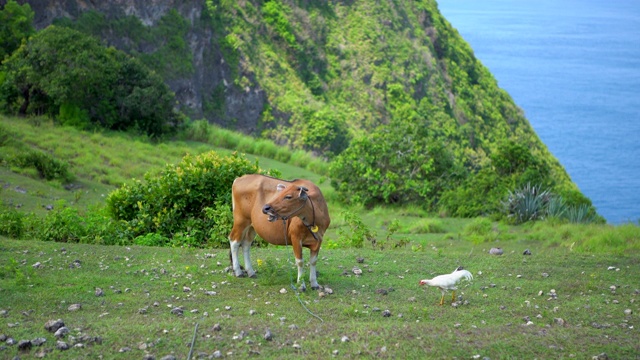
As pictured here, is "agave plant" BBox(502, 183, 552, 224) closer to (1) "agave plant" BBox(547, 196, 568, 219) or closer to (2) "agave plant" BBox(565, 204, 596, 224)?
(1) "agave plant" BBox(547, 196, 568, 219)

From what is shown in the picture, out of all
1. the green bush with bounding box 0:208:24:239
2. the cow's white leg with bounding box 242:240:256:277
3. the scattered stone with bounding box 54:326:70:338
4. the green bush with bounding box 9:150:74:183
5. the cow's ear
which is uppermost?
the cow's ear

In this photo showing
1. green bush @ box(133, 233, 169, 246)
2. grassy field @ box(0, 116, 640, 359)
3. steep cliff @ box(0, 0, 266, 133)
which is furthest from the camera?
steep cliff @ box(0, 0, 266, 133)

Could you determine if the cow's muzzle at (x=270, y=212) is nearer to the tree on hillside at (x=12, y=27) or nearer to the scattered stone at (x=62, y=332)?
the scattered stone at (x=62, y=332)

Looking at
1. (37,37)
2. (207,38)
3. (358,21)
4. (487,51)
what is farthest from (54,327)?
(487,51)

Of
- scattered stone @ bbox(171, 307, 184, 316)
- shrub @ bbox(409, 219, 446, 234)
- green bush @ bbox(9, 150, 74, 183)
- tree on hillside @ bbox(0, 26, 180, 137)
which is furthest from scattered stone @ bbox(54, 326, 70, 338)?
tree on hillside @ bbox(0, 26, 180, 137)

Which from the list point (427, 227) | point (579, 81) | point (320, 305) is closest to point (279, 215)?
point (320, 305)

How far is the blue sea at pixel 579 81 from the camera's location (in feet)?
239

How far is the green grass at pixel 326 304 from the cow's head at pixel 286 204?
3.36ft

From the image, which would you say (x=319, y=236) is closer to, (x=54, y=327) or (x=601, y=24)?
(x=54, y=327)

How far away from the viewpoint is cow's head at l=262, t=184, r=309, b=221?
9.52 meters

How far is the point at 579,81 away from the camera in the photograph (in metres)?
106

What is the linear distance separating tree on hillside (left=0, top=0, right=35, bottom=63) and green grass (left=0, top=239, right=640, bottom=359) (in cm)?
2220

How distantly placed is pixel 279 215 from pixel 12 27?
26.3m

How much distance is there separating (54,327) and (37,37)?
23503 millimetres
